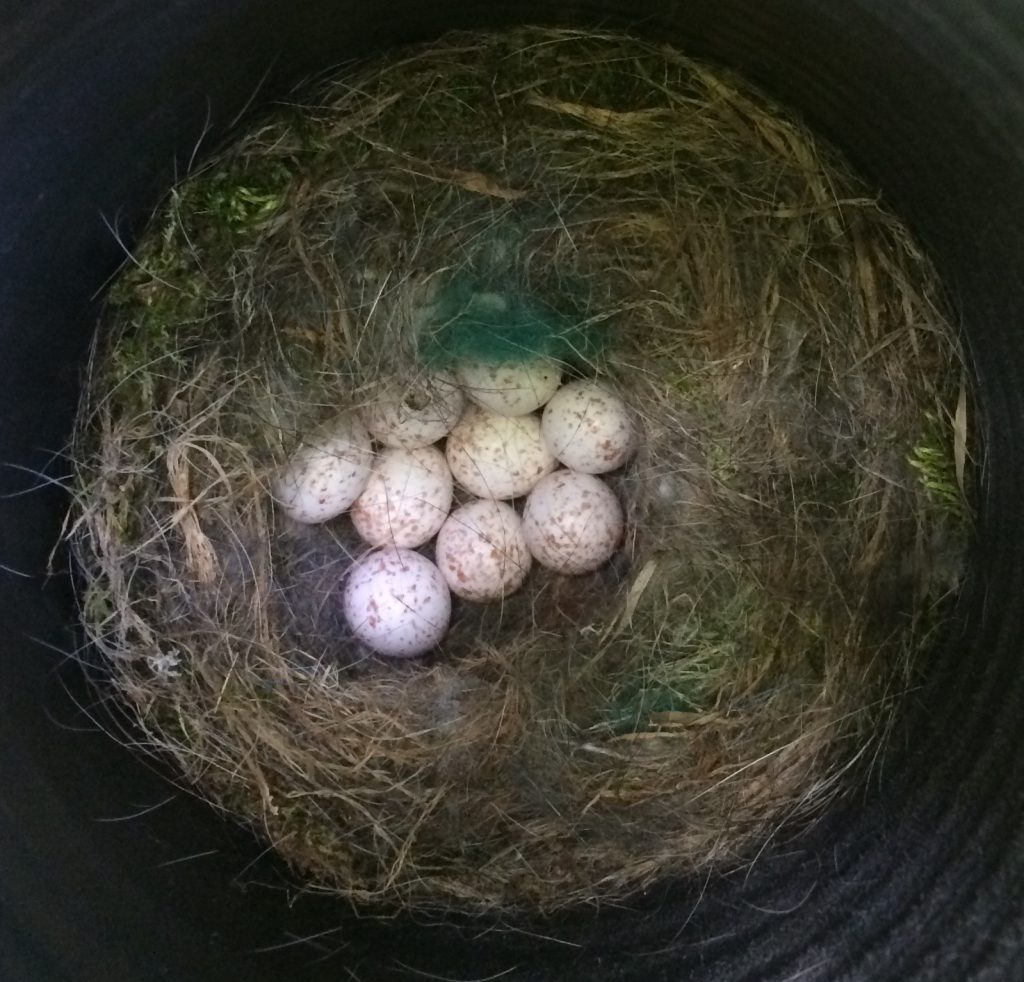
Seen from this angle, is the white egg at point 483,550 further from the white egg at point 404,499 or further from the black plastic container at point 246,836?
the black plastic container at point 246,836

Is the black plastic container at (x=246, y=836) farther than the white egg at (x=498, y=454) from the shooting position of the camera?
No

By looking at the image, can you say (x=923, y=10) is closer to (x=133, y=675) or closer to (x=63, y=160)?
(x=63, y=160)

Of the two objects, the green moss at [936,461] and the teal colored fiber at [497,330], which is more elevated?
the green moss at [936,461]

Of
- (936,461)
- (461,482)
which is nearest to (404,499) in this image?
(461,482)

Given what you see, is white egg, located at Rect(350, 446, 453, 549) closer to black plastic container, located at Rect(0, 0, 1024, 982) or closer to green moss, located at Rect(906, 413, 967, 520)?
black plastic container, located at Rect(0, 0, 1024, 982)

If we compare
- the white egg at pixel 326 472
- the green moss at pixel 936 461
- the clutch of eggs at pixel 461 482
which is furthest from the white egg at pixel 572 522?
the green moss at pixel 936 461

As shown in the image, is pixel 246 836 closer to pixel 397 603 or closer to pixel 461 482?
pixel 397 603

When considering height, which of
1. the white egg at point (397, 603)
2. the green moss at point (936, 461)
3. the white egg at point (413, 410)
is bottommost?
the white egg at point (397, 603)
